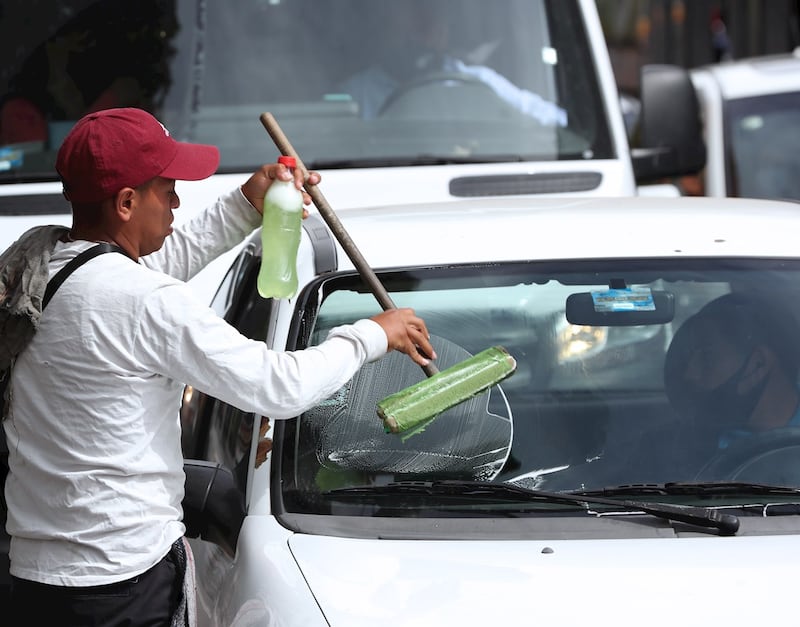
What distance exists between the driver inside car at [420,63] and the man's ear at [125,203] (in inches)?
120

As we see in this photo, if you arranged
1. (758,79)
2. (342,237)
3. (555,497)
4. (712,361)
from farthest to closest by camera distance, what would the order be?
1. (758,79)
2. (712,361)
3. (342,237)
4. (555,497)

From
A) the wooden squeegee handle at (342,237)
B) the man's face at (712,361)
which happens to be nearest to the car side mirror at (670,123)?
the man's face at (712,361)

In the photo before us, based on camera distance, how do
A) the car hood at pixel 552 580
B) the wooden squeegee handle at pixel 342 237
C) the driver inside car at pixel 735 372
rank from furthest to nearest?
the driver inside car at pixel 735 372 → the wooden squeegee handle at pixel 342 237 → the car hood at pixel 552 580

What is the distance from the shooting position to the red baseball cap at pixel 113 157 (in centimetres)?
266

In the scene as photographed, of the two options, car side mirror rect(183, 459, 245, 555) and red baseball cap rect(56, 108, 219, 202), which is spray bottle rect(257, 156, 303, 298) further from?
car side mirror rect(183, 459, 245, 555)

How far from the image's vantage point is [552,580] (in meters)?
2.61

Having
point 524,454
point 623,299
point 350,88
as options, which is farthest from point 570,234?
point 350,88

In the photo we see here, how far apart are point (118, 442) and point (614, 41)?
3034cm

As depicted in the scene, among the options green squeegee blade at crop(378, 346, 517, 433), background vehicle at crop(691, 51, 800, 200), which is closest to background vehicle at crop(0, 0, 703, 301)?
green squeegee blade at crop(378, 346, 517, 433)

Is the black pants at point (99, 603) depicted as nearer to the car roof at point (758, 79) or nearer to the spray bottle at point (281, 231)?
the spray bottle at point (281, 231)

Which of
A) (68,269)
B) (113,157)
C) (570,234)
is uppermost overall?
(113,157)

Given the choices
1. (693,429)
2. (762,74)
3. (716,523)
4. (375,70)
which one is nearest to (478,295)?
(693,429)

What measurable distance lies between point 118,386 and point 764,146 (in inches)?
274

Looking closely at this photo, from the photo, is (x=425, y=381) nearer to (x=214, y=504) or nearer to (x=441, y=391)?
(x=441, y=391)
